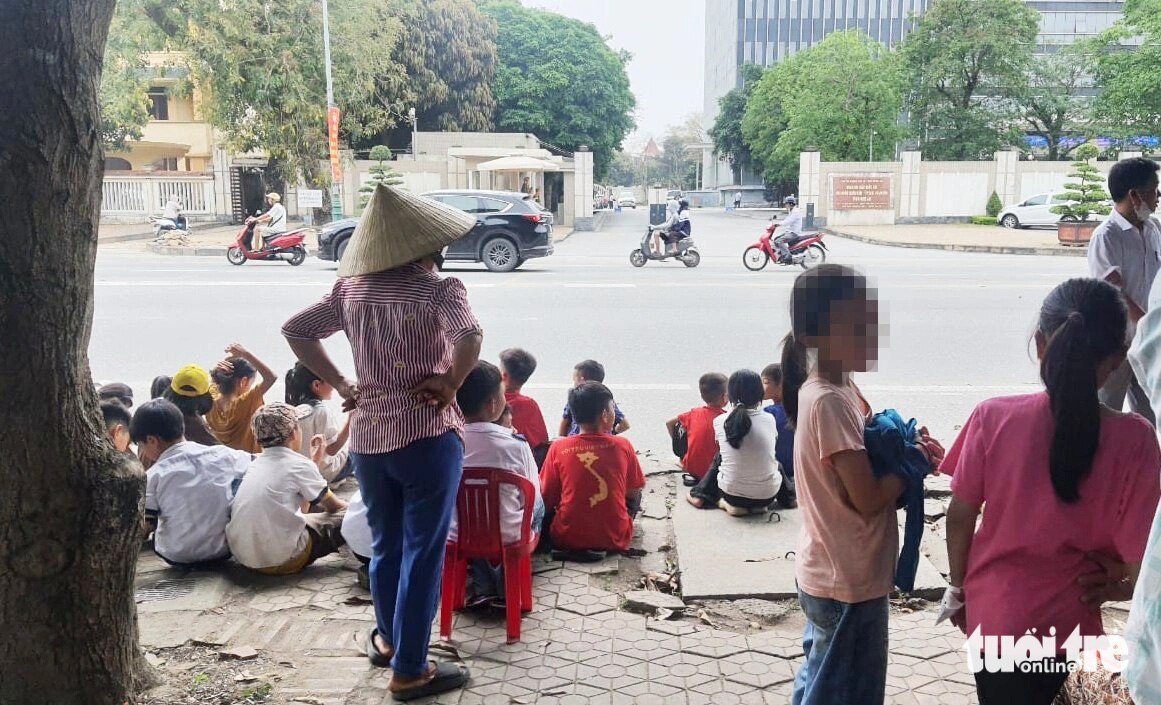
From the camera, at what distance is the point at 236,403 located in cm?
509

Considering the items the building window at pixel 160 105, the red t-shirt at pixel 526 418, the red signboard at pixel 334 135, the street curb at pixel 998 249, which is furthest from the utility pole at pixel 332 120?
the red t-shirt at pixel 526 418

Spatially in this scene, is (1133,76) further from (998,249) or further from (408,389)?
(408,389)

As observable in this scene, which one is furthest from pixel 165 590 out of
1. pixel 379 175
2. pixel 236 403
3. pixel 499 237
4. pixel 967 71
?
pixel 967 71

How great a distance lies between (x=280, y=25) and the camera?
910 inches

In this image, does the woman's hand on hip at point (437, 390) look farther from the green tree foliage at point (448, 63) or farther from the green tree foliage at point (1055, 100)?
the green tree foliage at point (1055, 100)

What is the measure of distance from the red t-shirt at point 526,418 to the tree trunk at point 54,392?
92.5 inches

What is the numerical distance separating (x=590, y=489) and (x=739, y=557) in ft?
2.49

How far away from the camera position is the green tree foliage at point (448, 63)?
33844 millimetres

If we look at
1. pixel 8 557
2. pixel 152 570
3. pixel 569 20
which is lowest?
pixel 152 570

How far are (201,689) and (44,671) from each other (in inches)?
23.8

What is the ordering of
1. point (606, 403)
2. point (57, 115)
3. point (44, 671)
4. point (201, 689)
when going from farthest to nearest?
1. point (606, 403)
2. point (201, 689)
3. point (44, 671)
4. point (57, 115)

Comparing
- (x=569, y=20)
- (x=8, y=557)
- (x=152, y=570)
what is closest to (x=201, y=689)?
(x=8, y=557)

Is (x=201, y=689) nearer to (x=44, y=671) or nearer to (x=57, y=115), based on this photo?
(x=44, y=671)

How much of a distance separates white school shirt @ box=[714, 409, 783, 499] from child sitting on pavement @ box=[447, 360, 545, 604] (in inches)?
53.1
